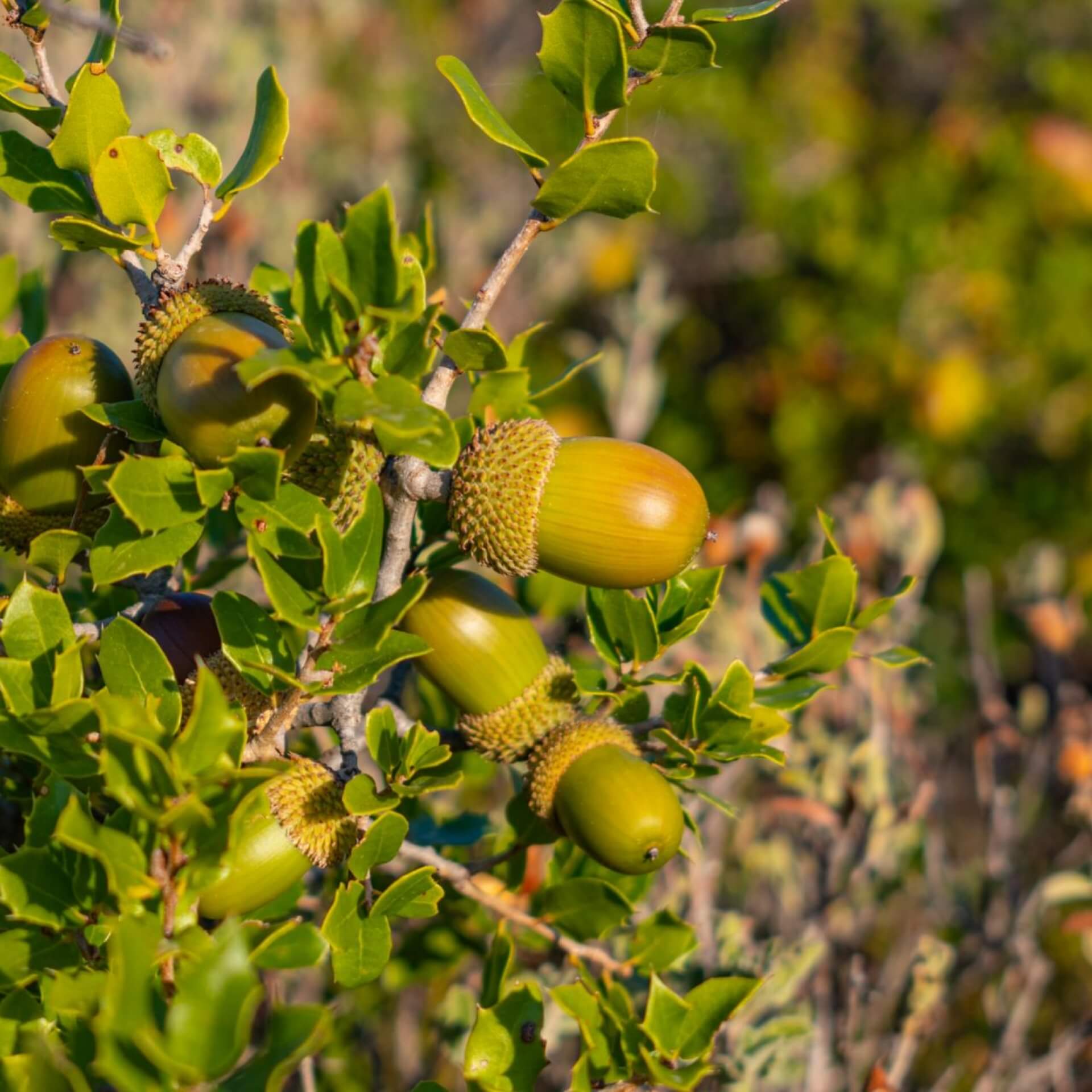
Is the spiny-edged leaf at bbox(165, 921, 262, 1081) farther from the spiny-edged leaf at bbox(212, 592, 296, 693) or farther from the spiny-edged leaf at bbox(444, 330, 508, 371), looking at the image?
the spiny-edged leaf at bbox(444, 330, 508, 371)

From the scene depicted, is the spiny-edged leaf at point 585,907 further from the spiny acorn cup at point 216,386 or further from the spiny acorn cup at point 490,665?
the spiny acorn cup at point 216,386

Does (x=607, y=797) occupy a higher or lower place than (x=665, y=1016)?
higher

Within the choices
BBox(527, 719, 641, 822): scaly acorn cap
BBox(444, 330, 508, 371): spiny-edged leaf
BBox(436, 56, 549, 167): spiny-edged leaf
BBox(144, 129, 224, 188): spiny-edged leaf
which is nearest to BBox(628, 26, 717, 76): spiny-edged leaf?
BBox(436, 56, 549, 167): spiny-edged leaf

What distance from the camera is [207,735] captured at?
747mm

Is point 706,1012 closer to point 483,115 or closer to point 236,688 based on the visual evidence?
point 236,688

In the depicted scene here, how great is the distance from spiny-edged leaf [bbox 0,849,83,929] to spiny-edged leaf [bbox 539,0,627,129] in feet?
2.31

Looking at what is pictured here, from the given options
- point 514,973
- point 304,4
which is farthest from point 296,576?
point 304,4

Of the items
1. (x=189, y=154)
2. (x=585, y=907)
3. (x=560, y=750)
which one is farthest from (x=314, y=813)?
(x=189, y=154)

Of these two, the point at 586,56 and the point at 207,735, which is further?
the point at 586,56

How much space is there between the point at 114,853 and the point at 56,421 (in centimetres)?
41

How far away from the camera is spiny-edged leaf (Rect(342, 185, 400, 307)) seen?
2.50ft

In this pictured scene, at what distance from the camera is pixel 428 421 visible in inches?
31.7

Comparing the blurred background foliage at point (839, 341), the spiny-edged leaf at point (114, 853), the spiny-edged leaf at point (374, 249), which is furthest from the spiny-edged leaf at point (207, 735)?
the blurred background foliage at point (839, 341)

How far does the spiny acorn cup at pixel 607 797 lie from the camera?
1012 millimetres
